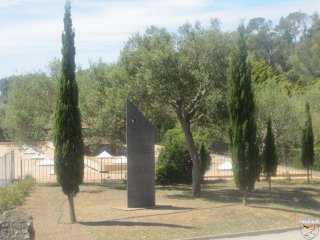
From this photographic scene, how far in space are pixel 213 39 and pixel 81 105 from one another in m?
8.24

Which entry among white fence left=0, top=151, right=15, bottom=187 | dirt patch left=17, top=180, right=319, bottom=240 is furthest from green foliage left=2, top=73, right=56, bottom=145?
dirt patch left=17, top=180, right=319, bottom=240

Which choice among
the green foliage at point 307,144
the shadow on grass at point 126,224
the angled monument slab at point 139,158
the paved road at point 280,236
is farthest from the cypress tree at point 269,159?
the shadow on grass at point 126,224

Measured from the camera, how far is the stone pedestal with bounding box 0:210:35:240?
1035 cm

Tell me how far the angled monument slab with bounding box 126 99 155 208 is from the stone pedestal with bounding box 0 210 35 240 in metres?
6.89

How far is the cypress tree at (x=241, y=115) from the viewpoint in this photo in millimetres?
17625

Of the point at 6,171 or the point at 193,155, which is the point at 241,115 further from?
the point at 6,171

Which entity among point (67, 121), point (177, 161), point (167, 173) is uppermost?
point (67, 121)

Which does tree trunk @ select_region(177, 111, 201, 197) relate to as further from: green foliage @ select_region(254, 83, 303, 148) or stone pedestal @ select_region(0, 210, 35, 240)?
stone pedestal @ select_region(0, 210, 35, 240)

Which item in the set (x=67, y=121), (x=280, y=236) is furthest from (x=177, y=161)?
(x=280, y=236)

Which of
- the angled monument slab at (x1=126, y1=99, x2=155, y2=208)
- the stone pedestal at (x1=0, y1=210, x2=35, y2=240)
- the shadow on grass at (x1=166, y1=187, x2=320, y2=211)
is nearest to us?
the stone pedestal at (x1=0, y1=210, x2=35, y2=240)

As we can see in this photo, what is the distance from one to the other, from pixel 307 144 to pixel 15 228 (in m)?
19.1

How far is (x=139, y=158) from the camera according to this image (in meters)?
17.5

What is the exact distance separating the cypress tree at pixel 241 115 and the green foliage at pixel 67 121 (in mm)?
5542

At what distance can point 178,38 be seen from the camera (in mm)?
20312
